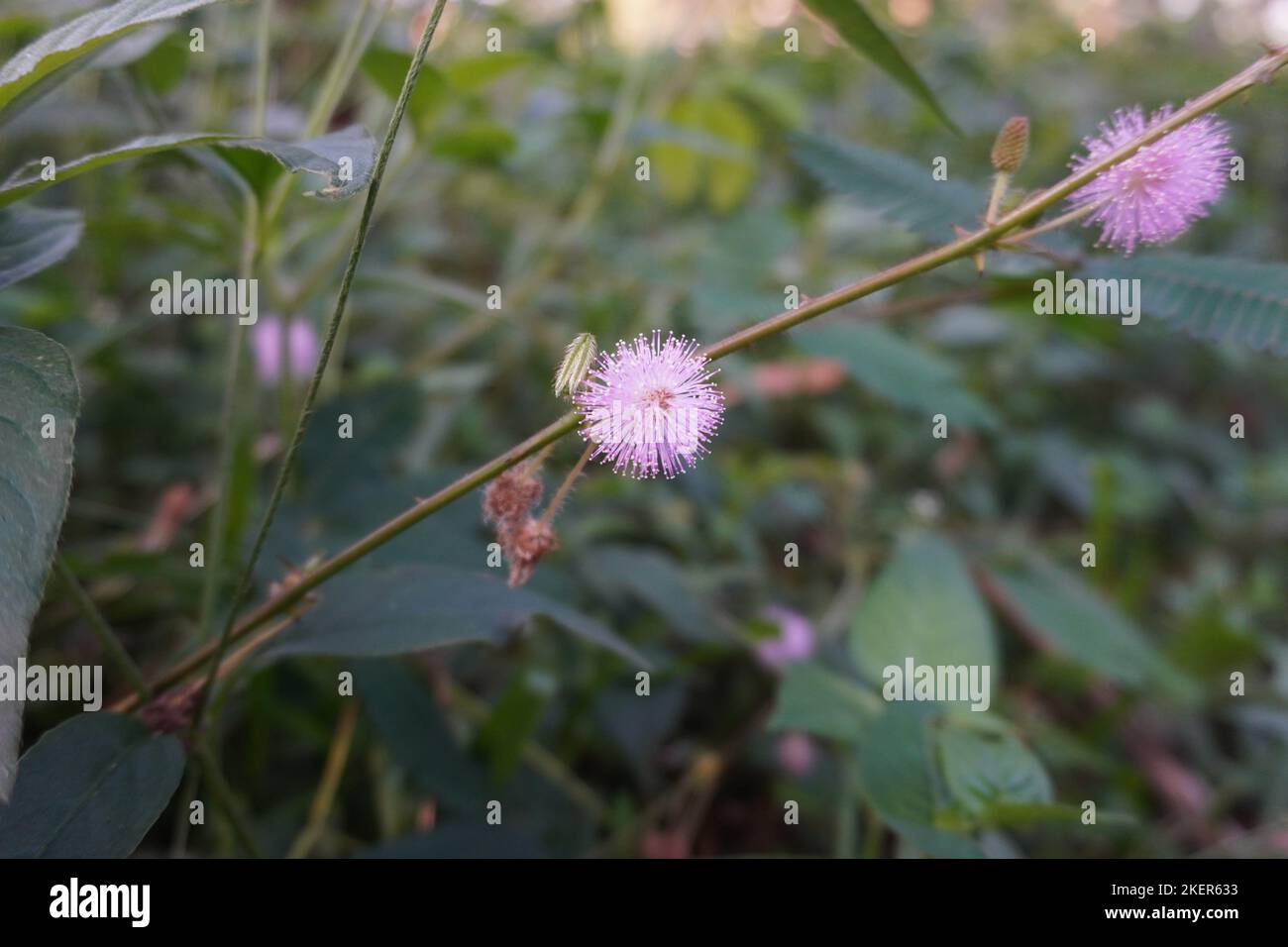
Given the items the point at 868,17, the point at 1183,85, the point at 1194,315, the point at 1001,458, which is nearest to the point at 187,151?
the point at 868,17

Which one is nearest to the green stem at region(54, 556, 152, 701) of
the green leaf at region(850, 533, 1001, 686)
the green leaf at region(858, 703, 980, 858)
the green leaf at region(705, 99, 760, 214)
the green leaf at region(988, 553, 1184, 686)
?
the green leaf at region(858, 703, 980, 858)

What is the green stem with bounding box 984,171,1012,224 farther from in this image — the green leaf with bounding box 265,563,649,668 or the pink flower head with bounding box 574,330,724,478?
the green leaf with bounding box 265,563,649,668

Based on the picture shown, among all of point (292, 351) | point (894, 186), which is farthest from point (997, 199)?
point (292, 351)

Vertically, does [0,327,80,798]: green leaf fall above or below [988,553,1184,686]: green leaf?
above

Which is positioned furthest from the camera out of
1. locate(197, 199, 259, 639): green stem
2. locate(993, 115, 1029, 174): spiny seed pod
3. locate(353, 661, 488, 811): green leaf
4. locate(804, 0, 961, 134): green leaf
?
locate(353, 661, 488, 811): green leaf

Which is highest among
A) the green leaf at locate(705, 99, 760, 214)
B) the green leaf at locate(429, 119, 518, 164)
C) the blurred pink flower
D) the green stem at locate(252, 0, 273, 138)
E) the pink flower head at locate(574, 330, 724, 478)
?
the green leaf at locate(705, 99, 760, 214)

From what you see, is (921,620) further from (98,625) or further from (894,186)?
(98,625)
